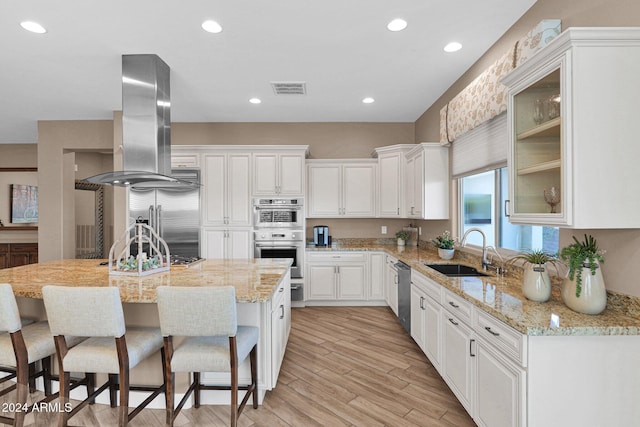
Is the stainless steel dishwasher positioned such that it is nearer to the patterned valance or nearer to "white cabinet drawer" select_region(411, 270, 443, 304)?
"white cabinet drawer" select_region(411, 270, 443, 304)

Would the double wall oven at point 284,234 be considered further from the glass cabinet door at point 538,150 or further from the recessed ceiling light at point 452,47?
the glass cabinet door at point 538,150

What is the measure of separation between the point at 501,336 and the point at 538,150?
41.4 inches

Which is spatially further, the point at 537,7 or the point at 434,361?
the point at 434,361

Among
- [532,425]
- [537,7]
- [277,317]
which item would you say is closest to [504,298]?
[532,425]

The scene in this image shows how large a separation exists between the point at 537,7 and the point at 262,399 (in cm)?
340

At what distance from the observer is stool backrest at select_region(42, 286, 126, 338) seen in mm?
1718

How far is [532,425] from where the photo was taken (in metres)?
1.43

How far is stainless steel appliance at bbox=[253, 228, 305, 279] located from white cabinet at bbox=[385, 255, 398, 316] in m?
1.21

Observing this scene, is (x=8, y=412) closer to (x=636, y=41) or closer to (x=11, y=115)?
(x=636, y=41)

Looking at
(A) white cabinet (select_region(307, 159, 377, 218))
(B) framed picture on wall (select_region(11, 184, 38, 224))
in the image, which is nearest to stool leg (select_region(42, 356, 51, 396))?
(A) white cabinet (select_region(307, 159, 377, 218))

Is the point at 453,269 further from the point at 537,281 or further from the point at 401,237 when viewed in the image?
the point at 401,237

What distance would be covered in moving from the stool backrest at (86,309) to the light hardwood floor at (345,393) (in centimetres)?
59

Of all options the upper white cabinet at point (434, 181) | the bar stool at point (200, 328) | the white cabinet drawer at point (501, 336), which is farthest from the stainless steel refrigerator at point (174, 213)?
the white cabinet drawer at point (501, 336)

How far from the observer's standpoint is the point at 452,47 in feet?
9.19
